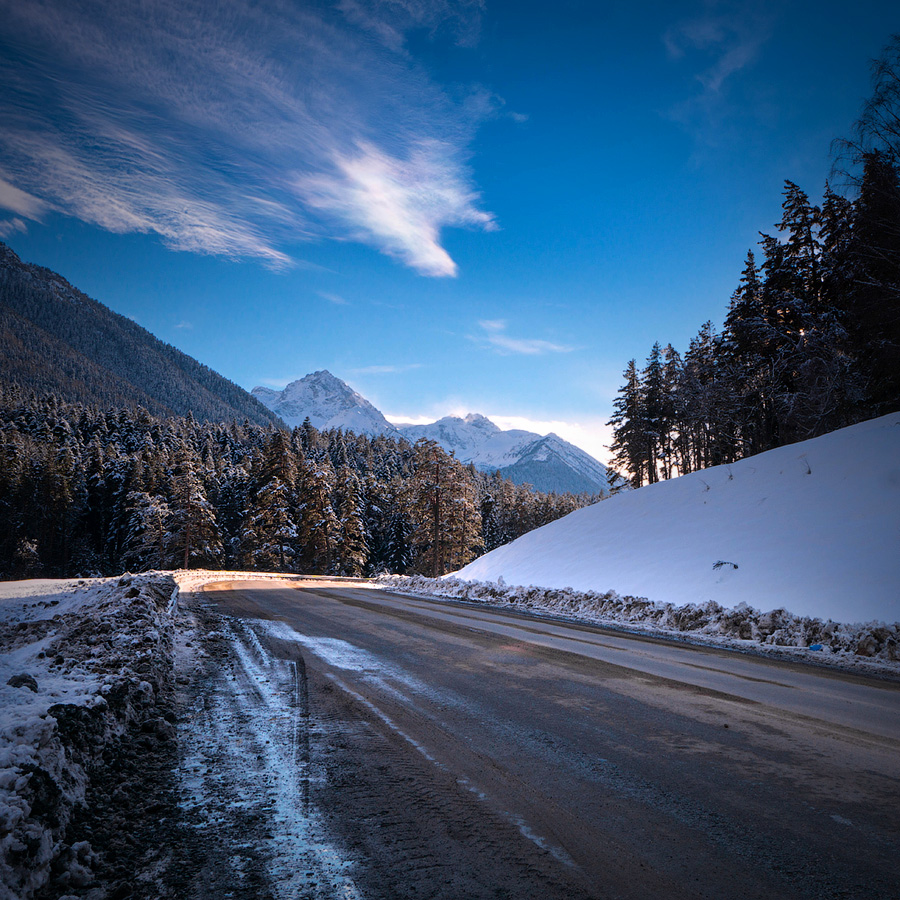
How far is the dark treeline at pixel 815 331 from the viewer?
16125 millimetres

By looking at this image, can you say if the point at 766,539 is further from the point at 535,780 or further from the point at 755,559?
the point at 535,780

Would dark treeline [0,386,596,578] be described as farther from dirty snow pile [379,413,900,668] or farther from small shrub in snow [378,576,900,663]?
small shrub in snow [378,576,900,663]

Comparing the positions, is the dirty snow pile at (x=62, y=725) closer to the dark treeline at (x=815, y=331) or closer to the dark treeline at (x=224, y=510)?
the dark treeline at (x=815, y=331)

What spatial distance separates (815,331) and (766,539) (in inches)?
701

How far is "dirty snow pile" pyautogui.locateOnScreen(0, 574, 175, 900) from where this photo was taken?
2.17 meters

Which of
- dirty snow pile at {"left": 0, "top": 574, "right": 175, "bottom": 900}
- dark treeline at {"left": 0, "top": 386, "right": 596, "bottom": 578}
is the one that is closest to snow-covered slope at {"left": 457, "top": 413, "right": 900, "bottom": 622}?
dirty snow pile at {"left": 0, "top": 574, "right": 175, "bottom": 900}

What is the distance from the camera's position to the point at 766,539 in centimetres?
1328

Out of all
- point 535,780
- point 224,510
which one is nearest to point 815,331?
point 535,780

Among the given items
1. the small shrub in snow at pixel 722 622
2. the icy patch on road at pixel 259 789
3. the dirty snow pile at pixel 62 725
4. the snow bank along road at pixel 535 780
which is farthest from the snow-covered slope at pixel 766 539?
the dirty snow pile at pixel 62 725

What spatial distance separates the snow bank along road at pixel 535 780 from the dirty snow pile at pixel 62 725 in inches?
18.6

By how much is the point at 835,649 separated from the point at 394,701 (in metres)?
6.88

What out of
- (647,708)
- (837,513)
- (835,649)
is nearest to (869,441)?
(837,513)

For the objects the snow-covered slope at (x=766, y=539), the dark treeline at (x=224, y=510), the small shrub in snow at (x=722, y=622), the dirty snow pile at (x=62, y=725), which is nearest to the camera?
the dirty snow pile at (x=62, y=725)

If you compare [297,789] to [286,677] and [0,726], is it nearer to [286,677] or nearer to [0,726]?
[0,726]
